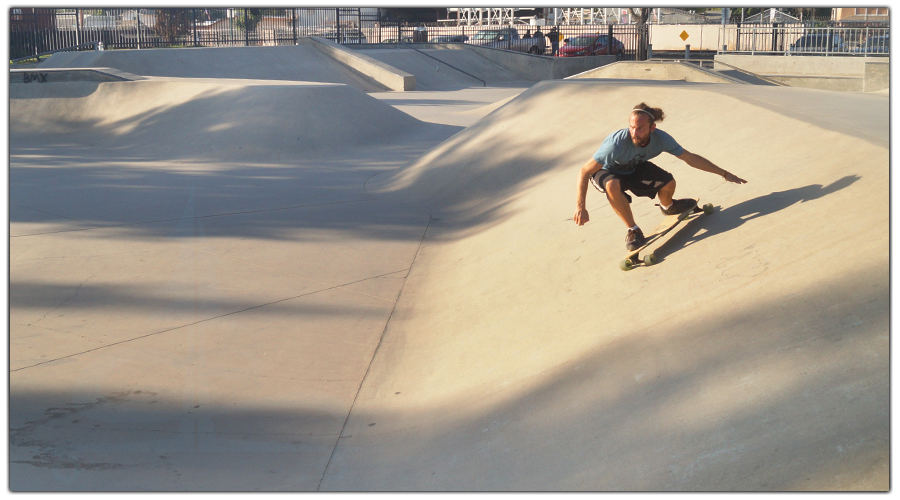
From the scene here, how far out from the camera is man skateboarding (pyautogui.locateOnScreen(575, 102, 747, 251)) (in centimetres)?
529

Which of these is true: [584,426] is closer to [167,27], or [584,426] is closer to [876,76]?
[876,76]

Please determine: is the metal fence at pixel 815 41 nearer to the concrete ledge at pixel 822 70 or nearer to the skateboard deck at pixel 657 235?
the concrete ledge at pixel 822 70

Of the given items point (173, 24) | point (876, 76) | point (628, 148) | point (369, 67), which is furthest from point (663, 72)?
point (173, 24)

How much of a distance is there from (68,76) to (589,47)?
2640 cm

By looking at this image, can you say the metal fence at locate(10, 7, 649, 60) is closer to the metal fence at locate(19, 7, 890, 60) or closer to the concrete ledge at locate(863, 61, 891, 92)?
the metal fence at locate(19, 7, 890, 60)

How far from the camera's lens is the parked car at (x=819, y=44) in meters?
22.1

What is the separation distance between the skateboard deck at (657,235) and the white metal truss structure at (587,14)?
50232 mm

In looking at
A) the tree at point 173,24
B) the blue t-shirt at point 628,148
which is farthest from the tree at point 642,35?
the blue t-shirt at point 628,148

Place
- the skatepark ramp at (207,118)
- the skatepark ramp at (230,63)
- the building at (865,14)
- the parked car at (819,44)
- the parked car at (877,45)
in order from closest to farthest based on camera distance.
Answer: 1. the skatepark ramp at (207,118)
2. the parked car at (877,45)
3. the parked car at (819,44)
4. the skatepark ramp at (230,63)
5. the building at (865,14)

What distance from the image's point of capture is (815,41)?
22.5 metres

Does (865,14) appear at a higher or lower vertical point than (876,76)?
higher

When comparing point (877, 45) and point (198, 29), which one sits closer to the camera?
point (877, 45)

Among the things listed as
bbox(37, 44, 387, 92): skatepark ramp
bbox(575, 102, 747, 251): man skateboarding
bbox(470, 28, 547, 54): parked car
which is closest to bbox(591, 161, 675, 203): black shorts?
bbox(575, 102, 747, 251): man skateboarding

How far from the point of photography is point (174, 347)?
18.1ft
